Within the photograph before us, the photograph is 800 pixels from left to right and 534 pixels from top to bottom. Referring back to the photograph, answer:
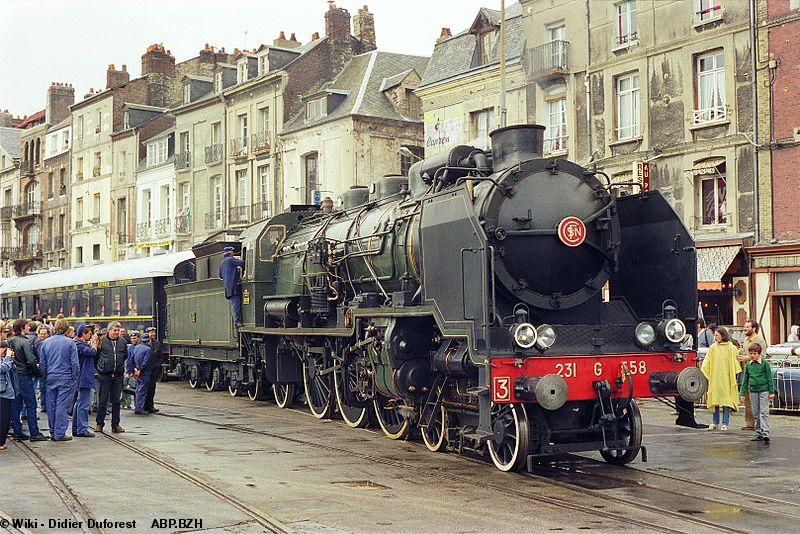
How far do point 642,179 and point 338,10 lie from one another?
2019 centimetres

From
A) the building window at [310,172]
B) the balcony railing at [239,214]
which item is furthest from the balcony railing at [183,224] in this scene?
the building window at [310,172]

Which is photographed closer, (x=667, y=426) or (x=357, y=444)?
(x=357, y=444)

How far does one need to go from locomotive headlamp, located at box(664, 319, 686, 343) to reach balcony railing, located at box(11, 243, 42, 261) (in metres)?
51.9

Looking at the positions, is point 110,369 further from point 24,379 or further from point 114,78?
point 114,78

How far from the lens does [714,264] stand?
22328 mm

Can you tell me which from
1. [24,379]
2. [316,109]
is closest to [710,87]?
[24,379]

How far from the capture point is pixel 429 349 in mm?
11430

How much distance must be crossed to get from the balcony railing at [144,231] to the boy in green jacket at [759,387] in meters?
37.2

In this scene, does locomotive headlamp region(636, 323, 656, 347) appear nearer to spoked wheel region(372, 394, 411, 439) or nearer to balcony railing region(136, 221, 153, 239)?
spoked wheel region(372, 394, 411, 439)

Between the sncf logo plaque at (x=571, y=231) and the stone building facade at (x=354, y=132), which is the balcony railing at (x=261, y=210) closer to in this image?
the stone building facade at (x=354, y=132)

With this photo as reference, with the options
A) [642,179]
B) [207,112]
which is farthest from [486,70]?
[207,112]

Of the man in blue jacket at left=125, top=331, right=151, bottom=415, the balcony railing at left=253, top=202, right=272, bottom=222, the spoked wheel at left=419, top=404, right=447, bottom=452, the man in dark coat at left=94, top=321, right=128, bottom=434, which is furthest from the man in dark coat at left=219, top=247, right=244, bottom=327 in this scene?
the balcony railing at left=253, top=202, right=272, bottom=222

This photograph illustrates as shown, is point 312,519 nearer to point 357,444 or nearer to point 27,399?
point 357,444

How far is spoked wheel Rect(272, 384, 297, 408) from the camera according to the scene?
1689 cm
